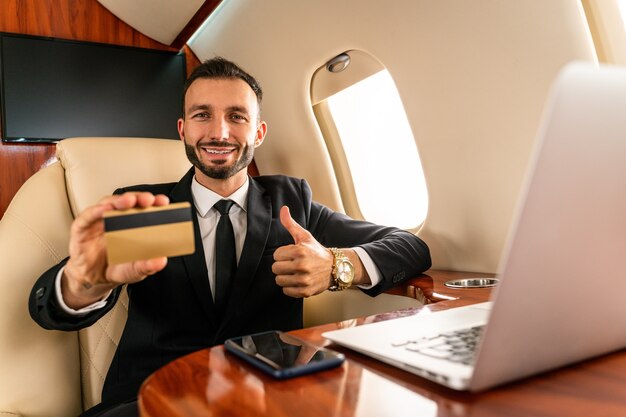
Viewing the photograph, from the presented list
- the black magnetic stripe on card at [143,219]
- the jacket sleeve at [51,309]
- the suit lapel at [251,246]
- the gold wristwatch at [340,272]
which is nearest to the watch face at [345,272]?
the gold wristwatch at [340,272]

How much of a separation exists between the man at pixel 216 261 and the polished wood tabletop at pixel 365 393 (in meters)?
0.30

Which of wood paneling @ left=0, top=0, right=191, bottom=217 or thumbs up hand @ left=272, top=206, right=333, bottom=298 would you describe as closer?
thumbs up hand @ left=272, top=206, right=333, bottom=298

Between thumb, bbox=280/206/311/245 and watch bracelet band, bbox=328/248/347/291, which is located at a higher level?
thumb, bbox=280/206/311/245

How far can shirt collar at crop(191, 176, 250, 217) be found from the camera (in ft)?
5.36

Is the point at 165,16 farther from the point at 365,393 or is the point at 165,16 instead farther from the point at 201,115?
the point at 365,393

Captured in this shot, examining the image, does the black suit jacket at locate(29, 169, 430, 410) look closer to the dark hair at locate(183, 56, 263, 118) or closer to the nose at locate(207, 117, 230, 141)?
the nose at locate(207, 117, 230, 141)

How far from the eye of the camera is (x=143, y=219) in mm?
674

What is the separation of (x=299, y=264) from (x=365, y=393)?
0.61 m

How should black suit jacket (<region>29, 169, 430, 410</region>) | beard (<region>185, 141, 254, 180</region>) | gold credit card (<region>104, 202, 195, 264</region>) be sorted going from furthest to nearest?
beard (<region>185, 141, 254, 180</region>) → black suit jacket (<region>29, 169, 430, 410</region>) → gold credit card (<region>104, 202, 195, 264</region>)

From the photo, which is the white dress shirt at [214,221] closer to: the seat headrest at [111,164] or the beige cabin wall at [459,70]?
the seat headrest at [111,164]

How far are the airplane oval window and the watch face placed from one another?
1126 mm

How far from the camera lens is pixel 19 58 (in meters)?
2.78

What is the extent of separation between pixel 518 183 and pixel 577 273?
3.99ft

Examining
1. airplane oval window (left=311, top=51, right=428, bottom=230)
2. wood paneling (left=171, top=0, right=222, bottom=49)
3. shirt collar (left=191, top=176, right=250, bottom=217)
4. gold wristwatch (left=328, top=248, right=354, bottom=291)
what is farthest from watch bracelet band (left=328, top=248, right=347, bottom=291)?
wood paneling (left=171, top=0, right=222, bottom=49)
